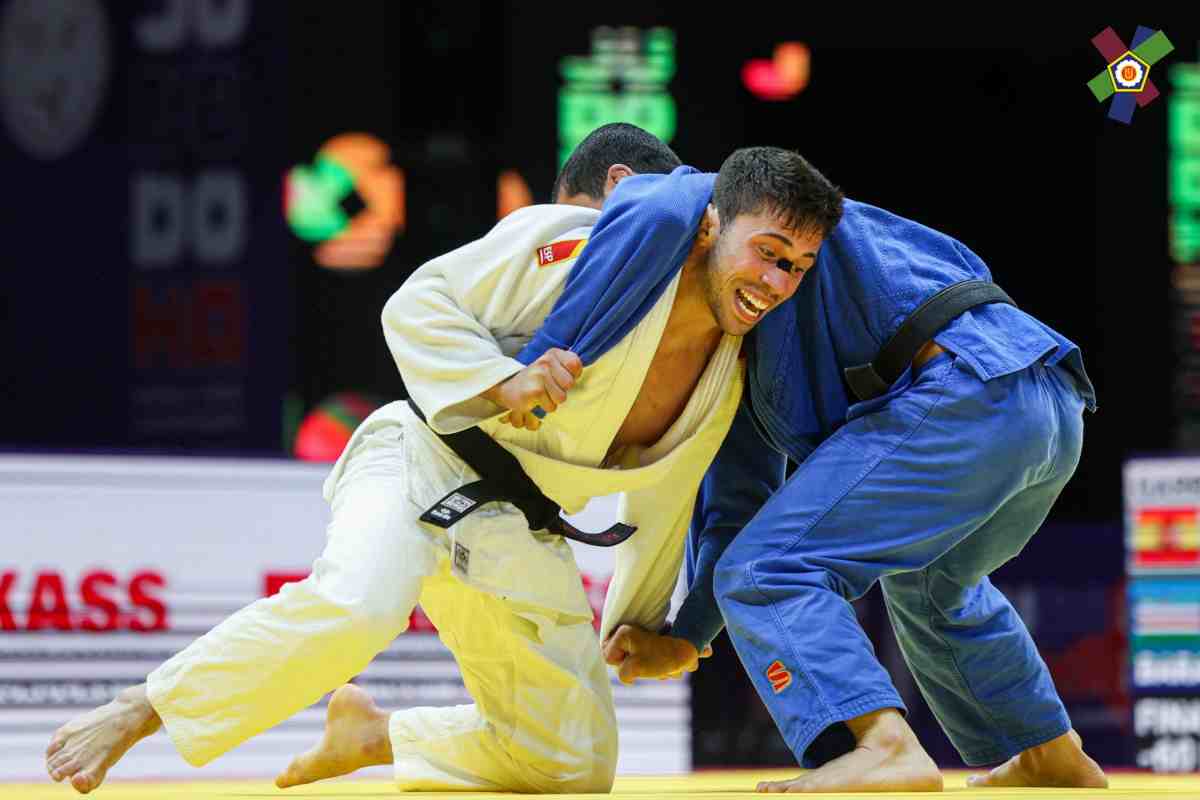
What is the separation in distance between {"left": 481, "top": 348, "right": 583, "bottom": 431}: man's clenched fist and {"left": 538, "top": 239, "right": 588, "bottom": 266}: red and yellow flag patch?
7.7 inches

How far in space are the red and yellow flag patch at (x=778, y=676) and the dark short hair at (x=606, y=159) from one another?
1198mm

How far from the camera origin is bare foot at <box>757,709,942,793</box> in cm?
278

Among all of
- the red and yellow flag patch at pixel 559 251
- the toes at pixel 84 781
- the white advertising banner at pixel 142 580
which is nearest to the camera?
the toes at pixel 84 781

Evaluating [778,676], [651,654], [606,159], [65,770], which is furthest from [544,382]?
[606,159]

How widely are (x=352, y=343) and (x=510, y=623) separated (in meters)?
2.95

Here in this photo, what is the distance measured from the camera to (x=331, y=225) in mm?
6074

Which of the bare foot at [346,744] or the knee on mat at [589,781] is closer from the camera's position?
the knee on mat at [589,781]

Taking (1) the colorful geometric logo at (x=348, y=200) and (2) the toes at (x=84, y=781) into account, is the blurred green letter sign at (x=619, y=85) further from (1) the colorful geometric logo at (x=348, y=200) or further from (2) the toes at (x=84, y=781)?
(2) the toes at (x=84, y=781)

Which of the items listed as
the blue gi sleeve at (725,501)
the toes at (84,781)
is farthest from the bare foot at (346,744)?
the toes at (84,781)

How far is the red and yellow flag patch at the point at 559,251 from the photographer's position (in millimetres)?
2994

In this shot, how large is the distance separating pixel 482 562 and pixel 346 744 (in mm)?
651

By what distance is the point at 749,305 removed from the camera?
116 inches

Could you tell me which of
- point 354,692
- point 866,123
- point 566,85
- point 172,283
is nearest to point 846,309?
point 354,692

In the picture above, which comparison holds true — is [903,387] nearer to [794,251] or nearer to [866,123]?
[794,251]
